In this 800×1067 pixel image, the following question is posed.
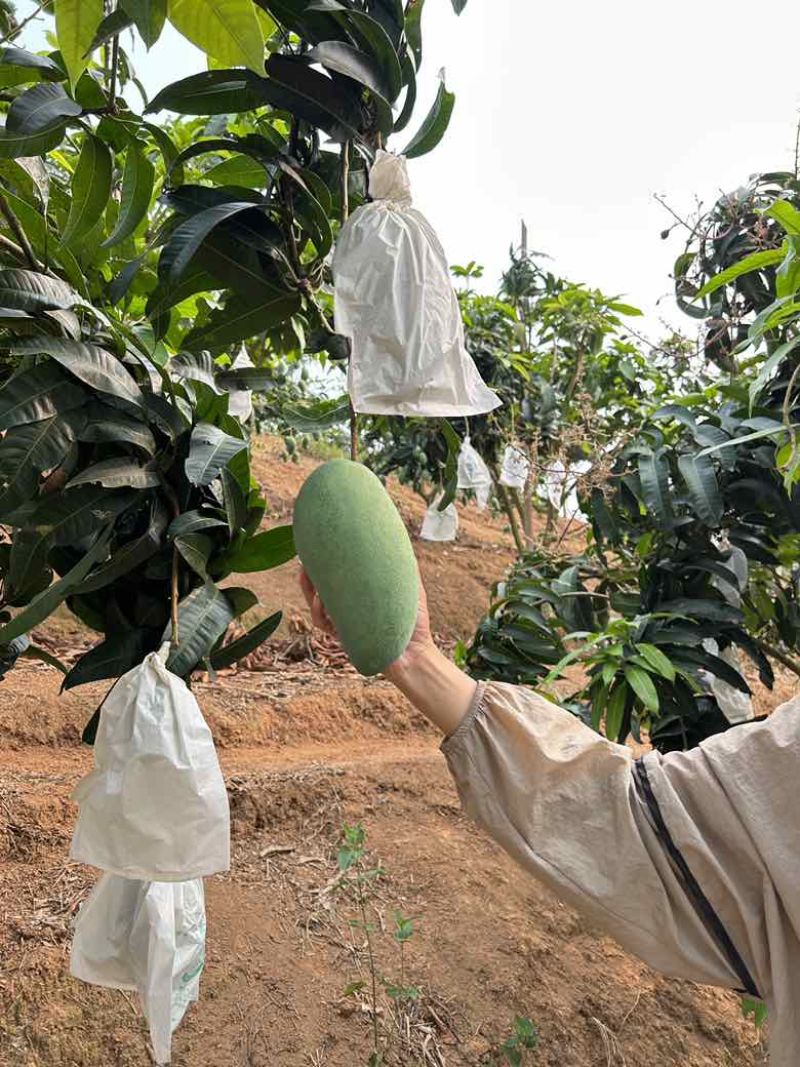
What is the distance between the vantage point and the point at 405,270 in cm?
95

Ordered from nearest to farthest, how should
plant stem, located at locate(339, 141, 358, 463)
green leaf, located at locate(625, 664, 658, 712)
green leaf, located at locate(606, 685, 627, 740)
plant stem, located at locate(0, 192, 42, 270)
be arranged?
plant stem, located at locate(339, 141, 358, 463) → plant stem, located at locate(0, 192, 42, 270) → green leaf, located at locate(625, 664, 658, 712) → green leaf, located at locate(606, 685, 627, 740)

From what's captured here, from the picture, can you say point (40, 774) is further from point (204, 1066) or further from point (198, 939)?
point (198, 939)

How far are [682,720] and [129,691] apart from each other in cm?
125

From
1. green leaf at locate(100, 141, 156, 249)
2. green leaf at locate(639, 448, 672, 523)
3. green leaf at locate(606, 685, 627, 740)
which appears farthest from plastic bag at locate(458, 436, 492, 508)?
green leaf at locate(100, 141, 156, 249)

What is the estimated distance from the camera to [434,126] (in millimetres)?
1000

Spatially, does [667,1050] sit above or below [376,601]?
below

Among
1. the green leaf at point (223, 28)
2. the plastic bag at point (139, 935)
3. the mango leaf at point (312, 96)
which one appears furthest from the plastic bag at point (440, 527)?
the green leaf at point (223, 28)

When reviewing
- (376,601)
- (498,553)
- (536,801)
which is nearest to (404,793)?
(536,801)

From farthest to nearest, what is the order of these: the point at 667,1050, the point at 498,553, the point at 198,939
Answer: the point at 498,553 → the point at 667,1050 → the point at 198,939

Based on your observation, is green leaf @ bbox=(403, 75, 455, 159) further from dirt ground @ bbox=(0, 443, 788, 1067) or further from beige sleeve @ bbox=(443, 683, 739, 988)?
dirt ground @ bbox=(0, 443, 788, 1067)

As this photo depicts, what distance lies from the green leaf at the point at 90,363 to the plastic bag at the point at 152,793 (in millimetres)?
338

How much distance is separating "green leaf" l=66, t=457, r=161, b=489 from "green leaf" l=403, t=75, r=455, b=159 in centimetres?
50

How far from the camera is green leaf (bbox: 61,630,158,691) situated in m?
1.12

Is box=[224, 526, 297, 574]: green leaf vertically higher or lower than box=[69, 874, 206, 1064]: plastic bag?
higher
